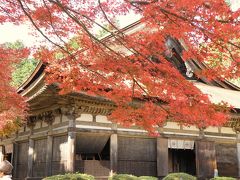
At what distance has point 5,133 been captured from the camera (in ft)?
58.9

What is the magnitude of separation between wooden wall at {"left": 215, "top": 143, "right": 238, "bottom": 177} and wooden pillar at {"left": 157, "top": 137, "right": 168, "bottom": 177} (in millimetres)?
3505

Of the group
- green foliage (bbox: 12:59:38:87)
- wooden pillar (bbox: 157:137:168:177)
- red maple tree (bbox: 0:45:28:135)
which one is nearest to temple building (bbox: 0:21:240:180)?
wooden pillar (bbox: 157:137:168:177)

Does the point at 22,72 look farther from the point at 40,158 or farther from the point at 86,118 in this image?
the point at 86,118

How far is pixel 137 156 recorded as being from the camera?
14289 mm

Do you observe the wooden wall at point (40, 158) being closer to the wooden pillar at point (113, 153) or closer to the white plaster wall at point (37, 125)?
the white plaster wall at point (37, 125)

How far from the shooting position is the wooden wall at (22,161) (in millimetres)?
16109

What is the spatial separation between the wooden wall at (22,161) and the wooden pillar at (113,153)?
4.88 metres

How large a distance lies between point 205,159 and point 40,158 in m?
7.62

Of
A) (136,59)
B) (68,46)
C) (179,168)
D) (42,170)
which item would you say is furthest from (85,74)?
(179,168)

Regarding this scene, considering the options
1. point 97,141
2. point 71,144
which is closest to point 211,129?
point 97,141

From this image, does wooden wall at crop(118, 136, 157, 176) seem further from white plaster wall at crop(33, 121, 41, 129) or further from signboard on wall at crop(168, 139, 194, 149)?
white plaster wall at crop(33, 121, 41, 129)

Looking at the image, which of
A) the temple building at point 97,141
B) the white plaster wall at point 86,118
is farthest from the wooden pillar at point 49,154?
the white plaster wall at point 86,118

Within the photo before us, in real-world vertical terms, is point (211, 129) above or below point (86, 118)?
below

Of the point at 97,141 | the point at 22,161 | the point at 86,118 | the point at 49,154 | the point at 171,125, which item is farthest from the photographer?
the point at 22,161
